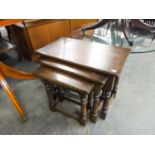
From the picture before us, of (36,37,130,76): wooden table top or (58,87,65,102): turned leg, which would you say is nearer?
(36,37,130,76): wooden table top

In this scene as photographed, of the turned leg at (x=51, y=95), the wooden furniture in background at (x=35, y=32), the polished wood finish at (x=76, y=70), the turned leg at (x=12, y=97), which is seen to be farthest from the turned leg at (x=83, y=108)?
the wooden furniture in background at (x=35, y=32)

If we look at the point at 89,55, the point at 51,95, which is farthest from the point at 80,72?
the point at 51,95

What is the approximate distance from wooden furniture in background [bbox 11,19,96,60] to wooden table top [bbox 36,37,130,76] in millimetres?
724

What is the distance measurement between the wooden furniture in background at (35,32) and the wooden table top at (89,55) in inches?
28.5

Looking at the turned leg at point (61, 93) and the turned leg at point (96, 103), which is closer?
the turned leg at point (96, 103)

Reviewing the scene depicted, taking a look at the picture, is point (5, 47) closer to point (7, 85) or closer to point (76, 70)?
point (7, 85)

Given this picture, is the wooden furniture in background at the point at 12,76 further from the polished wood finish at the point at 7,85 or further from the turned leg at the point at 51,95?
the turned leg at the point at 51,95

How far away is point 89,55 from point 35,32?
105cm

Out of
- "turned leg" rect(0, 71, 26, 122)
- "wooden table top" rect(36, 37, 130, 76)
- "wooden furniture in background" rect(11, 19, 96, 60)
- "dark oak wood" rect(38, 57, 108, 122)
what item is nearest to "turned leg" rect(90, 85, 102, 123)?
"dark oak wood" rect(38, 57, 108, 122)

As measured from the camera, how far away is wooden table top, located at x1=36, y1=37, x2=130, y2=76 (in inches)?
33.5

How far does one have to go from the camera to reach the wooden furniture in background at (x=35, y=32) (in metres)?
1.62

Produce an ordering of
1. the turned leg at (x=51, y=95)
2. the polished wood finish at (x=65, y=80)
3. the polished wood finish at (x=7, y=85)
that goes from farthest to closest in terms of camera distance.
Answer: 1. the polished wood finish at (x=7, y=85)
2. the turned leg at (x=51, y=95)
3. the polished wood finish at (x=65, y=80)

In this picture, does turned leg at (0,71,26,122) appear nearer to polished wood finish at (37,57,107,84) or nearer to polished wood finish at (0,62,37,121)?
polished wood finish at (0,62,37,121)
